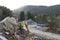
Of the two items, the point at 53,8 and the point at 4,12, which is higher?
the point at 4,12

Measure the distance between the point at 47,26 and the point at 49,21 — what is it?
0.55m

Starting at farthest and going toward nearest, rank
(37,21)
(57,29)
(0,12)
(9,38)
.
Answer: (37,21) → (57,29) → (0,12) → (9,38)

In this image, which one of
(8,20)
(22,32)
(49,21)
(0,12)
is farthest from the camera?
(49,21)

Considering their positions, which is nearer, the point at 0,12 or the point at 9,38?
the point at 9,38

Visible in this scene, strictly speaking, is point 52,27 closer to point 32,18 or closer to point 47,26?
point 47,26

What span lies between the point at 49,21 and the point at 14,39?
12.0 m

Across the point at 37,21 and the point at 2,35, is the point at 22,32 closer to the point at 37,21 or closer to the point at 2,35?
the point at 2,35

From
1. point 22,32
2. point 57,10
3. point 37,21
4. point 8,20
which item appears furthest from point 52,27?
point 8,20

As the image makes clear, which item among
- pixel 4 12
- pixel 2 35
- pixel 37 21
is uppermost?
pixel 2 35

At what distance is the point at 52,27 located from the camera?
18047 millimetres

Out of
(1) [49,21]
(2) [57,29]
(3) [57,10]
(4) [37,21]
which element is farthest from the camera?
(3) [57,10]

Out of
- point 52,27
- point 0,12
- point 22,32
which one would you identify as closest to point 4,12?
point 0,12

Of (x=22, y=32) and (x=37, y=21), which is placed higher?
(x=22, y=32)

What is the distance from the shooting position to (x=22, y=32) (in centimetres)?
952
